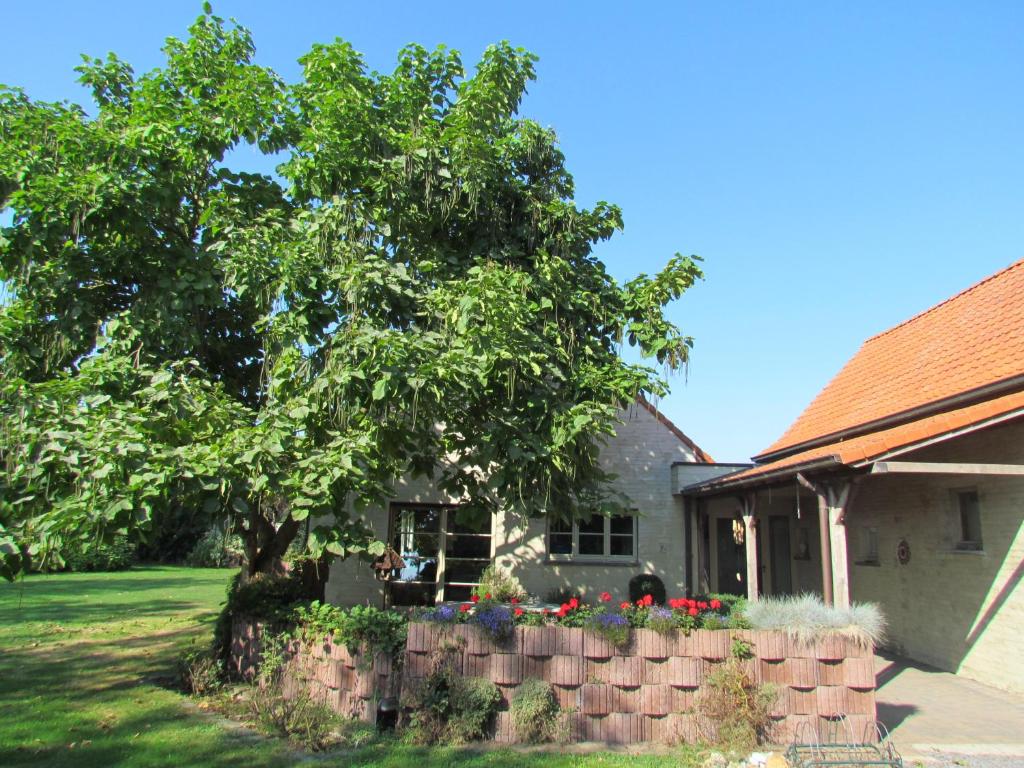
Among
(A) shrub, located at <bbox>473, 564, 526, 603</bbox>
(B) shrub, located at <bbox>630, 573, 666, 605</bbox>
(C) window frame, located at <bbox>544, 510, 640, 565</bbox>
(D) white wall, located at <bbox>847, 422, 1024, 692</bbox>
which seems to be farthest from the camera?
(C) window frame, located at <bbox>544, 510, 640, 565</bbox>

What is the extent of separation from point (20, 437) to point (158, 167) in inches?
140

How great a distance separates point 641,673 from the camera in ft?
21.6

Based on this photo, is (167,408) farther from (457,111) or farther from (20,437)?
(457,111)

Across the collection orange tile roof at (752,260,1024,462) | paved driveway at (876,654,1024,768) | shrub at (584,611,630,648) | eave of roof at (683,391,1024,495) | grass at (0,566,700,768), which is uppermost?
orange tile roof at (752,260,1024,462)

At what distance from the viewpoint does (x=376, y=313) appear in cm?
810

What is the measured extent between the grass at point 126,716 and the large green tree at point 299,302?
5.85ft

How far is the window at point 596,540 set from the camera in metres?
13.7

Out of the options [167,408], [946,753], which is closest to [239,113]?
[167,408]

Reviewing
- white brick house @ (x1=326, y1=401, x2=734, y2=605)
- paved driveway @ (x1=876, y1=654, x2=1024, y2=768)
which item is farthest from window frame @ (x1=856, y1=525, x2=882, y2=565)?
white brick house @ (x1=326, y1=401, x2=734, y2=605)

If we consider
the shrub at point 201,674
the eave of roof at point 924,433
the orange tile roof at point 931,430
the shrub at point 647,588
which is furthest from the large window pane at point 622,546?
the shrub at point 201,674

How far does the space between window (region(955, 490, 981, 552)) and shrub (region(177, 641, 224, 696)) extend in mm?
9836

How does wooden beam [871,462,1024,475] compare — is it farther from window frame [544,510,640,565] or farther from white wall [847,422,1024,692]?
window frame [544,510,640,565]

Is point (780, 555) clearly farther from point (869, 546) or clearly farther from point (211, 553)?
point (211, 553)

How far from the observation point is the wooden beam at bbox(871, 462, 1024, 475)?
25.1 feet
